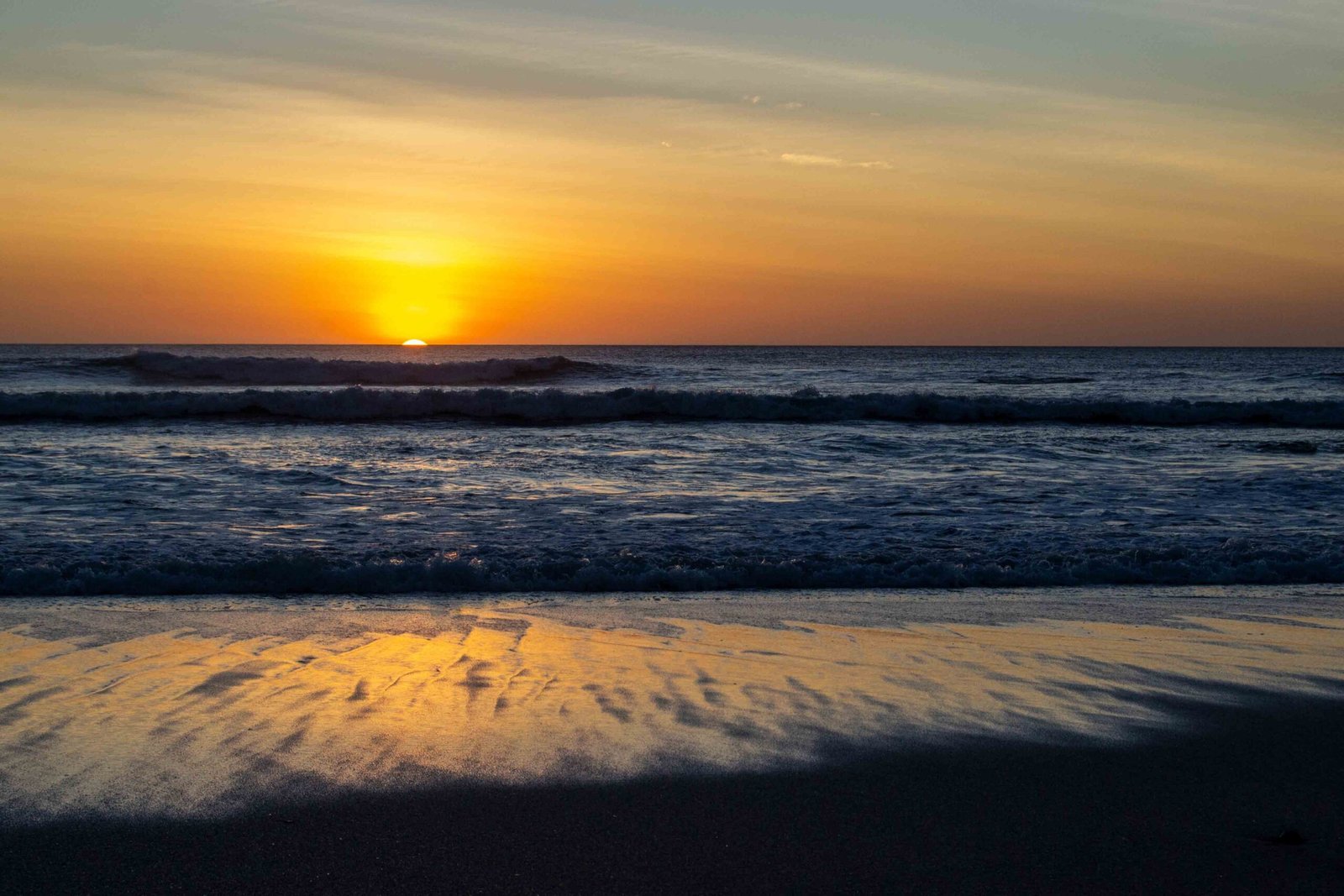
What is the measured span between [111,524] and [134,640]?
3711 millimetres

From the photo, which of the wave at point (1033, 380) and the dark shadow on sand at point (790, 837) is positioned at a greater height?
the wave at point (1033, 380)

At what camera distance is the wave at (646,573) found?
658 cm

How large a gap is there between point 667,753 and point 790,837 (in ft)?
2.47

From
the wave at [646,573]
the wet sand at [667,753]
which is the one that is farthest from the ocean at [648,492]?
the wet sand at [667,753]

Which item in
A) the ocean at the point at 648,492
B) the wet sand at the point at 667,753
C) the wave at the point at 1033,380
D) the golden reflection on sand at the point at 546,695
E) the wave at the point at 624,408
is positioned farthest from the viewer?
A: the wave at the point at 1033,380

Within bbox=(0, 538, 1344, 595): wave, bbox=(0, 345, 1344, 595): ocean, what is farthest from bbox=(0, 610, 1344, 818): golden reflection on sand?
bbox=(0, 345, 1344, 595): ocean

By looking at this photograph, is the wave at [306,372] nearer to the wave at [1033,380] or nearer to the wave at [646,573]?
the wave at [1033,380]

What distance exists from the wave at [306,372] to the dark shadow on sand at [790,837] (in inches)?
1324

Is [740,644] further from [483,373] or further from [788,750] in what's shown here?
[483,373]

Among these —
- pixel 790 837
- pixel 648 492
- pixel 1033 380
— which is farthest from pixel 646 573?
pixel 1033 380

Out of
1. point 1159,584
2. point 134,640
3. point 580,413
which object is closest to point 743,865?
point 134,640

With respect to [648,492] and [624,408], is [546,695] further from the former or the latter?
[624,408]

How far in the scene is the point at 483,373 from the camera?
38.9 meters

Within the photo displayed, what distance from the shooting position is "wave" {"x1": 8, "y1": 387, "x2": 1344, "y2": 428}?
2081 cm
